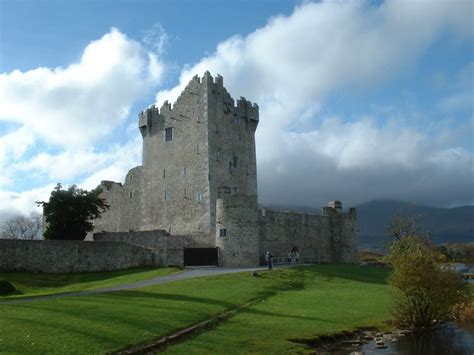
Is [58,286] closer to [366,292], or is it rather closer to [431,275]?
[366,292]

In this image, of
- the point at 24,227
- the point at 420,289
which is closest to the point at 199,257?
the point at 420,289

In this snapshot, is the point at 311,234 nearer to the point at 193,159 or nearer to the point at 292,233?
the point at 292,233

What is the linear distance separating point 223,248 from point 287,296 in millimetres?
16182

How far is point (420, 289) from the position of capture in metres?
28.1

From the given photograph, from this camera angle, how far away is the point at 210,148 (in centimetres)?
5812

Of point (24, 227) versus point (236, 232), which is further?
point (24, 227)

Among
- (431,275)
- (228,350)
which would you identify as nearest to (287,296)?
(431,275)

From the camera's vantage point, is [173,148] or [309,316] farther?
[173,148]

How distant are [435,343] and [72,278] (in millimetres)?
29161

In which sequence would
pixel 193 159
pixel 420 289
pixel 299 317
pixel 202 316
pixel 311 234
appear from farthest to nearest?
pixel 311 234
pixel 193 159
pixel 420 289
pixel 299 317
pixel 202 316

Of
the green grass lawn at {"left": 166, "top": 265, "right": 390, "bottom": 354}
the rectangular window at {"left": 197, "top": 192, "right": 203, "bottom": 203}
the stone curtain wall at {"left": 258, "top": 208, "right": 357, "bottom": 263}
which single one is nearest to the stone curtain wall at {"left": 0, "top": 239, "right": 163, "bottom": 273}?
the rectangular window at {"left": 197, "top": 192, "right": 203, "bottom": 203}

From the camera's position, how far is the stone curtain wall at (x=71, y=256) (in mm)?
44938

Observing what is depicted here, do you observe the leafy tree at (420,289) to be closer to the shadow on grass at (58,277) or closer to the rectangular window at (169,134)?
the shadow on grass at (58,277)

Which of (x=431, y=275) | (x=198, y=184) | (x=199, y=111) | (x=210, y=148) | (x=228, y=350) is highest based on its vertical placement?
(x=199, y=111)
